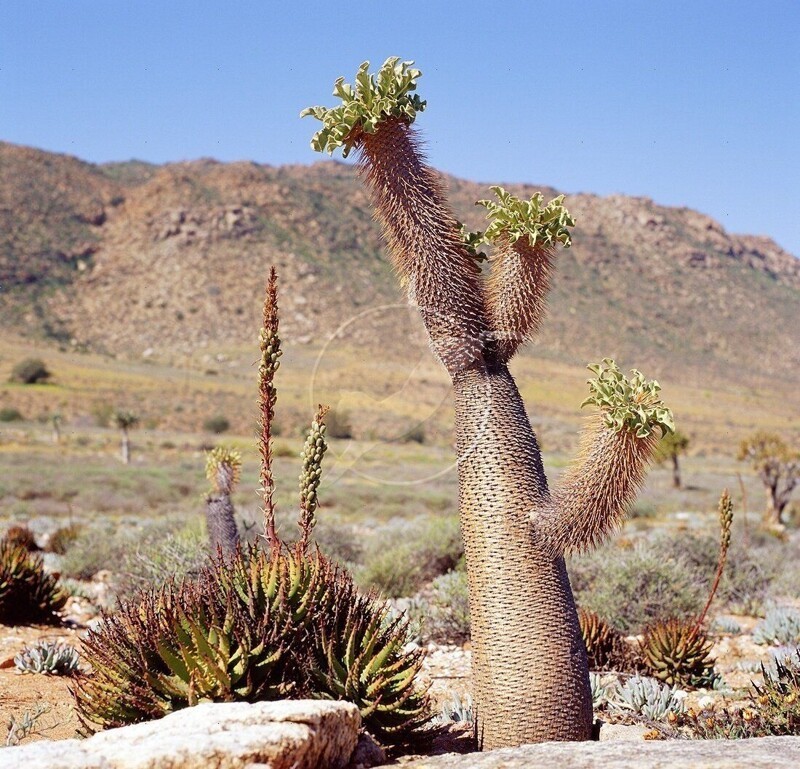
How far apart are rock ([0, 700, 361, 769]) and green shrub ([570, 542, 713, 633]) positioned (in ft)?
20.0

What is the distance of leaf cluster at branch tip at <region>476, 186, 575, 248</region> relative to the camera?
4.74 meters

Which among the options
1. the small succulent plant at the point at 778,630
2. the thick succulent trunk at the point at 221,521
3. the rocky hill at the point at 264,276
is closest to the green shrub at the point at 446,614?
the thick succulent trunk at the point at 221,521

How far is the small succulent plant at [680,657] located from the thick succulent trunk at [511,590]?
2.55 meters

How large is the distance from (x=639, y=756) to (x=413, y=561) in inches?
328

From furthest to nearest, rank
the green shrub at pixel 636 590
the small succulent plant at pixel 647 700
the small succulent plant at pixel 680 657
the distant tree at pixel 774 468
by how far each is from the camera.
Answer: the distant tree at pixel 774 468 → the green shrub at pixel 636 590 → the small succulent plant at pixel 680 657 → the small succulent plant at pixel 647 700

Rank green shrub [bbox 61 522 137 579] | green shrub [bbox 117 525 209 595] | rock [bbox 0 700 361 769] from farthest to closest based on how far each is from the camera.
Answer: green shrub [bbox 61 522 137 579] < green shrub [bbox 117 525 209 595] < rock [bbox 0 700 361 769]

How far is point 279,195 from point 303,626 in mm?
92871

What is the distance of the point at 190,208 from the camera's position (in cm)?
8862

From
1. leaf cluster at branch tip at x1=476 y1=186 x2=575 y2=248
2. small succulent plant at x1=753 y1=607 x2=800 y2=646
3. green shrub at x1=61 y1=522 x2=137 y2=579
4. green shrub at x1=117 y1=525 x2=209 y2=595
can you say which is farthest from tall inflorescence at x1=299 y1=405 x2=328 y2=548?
green shrub at x1=61 y1=522 x2=137 y2=579

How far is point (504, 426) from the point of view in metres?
4.63

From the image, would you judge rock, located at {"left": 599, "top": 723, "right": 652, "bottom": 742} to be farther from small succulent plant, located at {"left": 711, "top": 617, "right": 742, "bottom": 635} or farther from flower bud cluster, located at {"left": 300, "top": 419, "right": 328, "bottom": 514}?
small succulent plant, located at {"left": 711, "top": 617, "right": 742, "bottom": 635}

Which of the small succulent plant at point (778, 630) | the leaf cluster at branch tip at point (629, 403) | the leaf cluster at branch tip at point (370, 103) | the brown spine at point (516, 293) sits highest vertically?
the leaf cluster at branch tip at point (370, 103)

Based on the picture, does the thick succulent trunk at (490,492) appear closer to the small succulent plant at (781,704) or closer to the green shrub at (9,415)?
the small succulent plant at (781,704)

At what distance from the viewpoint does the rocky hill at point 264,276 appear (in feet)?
246
